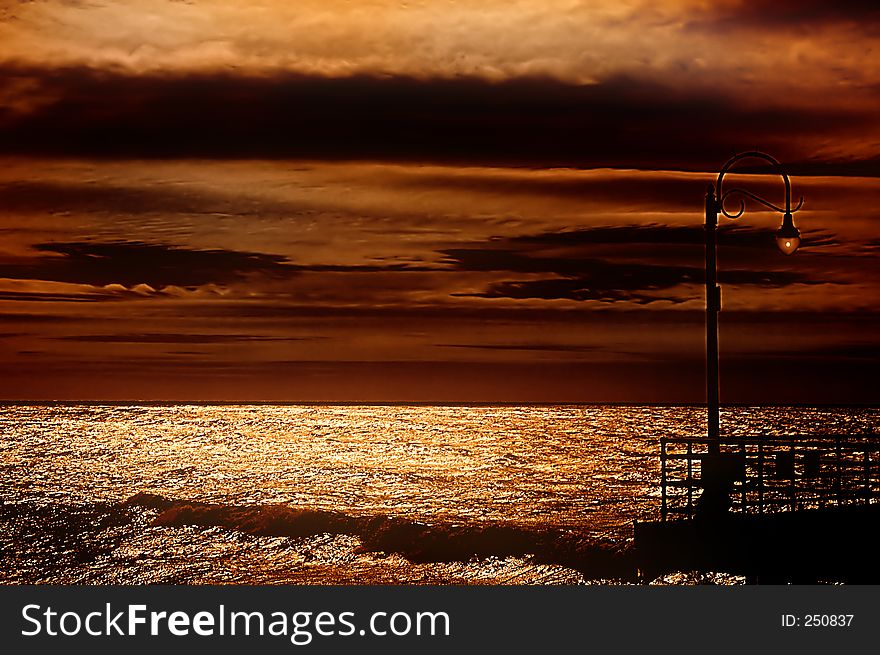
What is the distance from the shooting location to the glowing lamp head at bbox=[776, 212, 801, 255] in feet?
63.3

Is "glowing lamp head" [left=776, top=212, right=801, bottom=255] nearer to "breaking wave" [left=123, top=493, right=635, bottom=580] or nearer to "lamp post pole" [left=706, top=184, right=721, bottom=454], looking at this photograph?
"lamp post pole" [left=706, top=184, right=721, bottom=454]

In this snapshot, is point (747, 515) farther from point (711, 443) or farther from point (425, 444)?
point (425, 444)

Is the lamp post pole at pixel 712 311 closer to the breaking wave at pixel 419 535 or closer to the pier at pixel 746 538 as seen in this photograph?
the pier at pixel 746 538

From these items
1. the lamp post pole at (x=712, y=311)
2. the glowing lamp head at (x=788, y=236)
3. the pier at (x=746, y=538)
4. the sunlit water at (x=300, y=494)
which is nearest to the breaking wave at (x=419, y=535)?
the sunlit water at (x=300, y=494)

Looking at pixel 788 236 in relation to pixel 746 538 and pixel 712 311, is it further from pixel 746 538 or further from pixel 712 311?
pixel 746 538

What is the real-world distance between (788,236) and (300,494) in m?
57.0

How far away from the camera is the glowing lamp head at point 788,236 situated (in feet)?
63.3

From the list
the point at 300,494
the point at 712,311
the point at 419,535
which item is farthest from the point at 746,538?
the point at 300,494

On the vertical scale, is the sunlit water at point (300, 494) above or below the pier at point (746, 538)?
below

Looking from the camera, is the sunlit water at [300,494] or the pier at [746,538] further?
the sunlit water at [300,494]

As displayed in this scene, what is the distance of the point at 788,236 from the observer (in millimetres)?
19297

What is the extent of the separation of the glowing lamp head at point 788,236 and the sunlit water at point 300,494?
21099mm

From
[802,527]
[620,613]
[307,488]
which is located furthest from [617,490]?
[620,613]

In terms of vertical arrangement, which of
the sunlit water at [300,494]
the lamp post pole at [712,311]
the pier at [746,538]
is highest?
the lamp post pole at [712,311]
